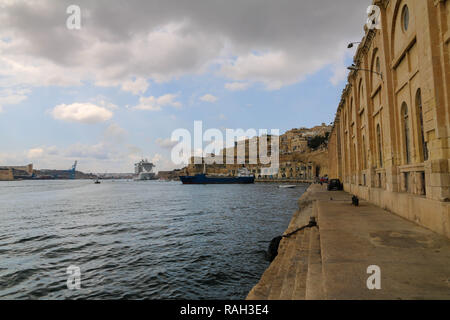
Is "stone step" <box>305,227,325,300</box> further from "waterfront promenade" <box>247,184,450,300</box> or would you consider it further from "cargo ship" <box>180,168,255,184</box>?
"cargo ship" <box>180,168,255,184</box>

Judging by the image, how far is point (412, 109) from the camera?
845cm

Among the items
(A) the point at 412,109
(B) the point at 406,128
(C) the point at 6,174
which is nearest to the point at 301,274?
(A) the point at 412,109

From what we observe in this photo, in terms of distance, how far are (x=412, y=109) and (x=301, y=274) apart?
6841 mm

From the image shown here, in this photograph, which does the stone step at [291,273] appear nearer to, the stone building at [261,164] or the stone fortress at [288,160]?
the stone fortress at [288,160]

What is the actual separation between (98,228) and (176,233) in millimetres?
5136

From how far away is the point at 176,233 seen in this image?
13008mm

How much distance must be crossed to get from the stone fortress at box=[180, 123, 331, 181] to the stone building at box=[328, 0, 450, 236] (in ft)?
254

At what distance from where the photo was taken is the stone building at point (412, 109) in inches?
248

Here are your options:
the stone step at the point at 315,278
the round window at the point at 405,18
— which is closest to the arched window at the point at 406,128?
the round window at the point at 405,18

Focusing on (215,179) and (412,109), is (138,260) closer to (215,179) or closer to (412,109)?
(412,109)

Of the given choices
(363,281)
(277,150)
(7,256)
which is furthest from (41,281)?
(277,150)

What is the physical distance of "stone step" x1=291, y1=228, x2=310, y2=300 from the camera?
4012 mm

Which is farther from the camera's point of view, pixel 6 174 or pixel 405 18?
pixel 6 174
